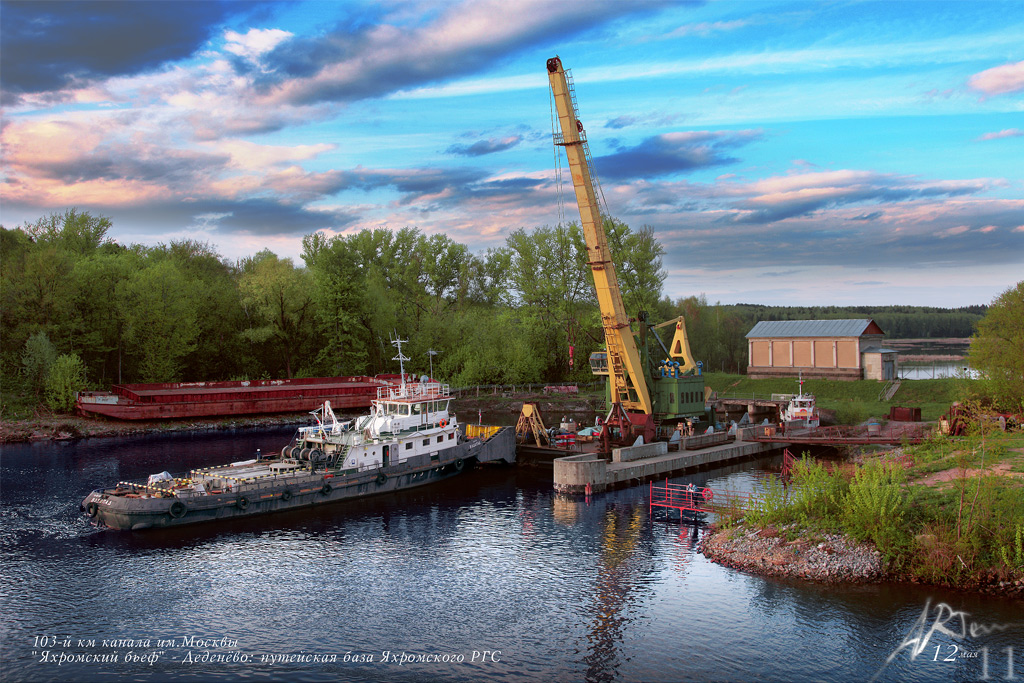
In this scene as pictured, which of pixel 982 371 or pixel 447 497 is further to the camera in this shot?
pixel 982 371

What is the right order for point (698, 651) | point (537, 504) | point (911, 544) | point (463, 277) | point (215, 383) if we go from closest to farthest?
point (698, 651) → point (911, 544) → point (537, 504) → point (215, 383) → point (463, 277)

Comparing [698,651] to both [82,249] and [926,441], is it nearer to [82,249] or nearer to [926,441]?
[926,441]

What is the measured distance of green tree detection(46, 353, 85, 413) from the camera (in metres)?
59.4

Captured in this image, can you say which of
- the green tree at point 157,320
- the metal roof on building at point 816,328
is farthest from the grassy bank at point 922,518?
the green tree at point 157,320

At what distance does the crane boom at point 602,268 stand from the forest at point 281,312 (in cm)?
2548

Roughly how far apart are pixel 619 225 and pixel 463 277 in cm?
3185

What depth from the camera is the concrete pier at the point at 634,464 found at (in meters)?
37.1

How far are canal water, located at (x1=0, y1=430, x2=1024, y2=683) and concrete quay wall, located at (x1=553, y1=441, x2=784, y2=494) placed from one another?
462 cm

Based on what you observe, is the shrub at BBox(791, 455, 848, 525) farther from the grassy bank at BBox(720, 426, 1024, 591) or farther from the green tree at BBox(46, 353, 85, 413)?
the green tree at BBox(46, 353, 85, 413)

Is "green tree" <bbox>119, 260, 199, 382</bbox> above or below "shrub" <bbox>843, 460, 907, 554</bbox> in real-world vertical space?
above

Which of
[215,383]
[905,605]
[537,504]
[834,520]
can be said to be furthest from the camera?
[215,383]

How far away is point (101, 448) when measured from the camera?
49656mm

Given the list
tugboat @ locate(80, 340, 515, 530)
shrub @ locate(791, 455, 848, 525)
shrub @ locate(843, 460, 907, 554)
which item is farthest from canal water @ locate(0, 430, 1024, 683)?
shrub @ locate(791, 455, 848, 525)

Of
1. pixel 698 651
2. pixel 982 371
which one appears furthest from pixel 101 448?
pixel 982 371
